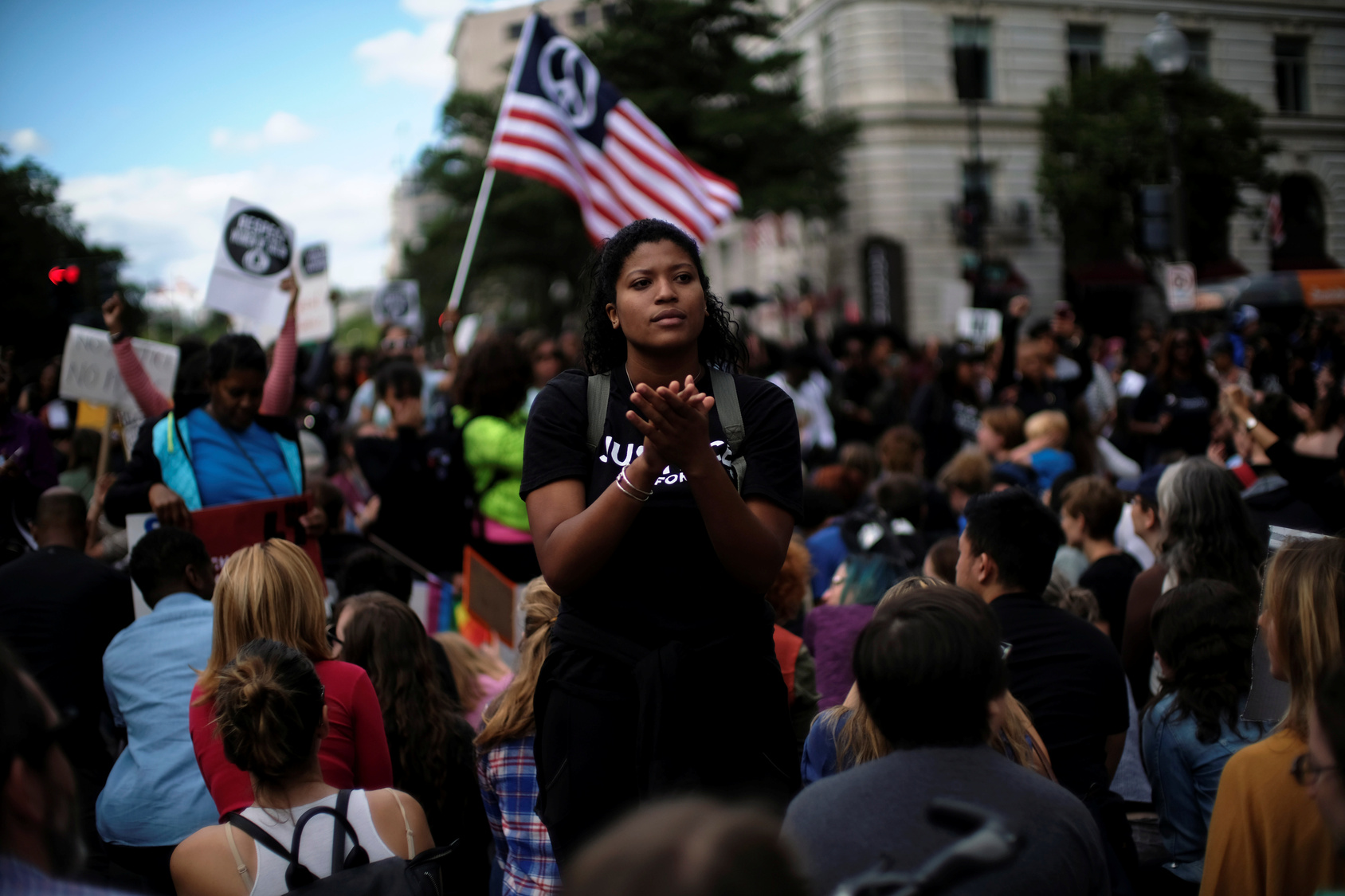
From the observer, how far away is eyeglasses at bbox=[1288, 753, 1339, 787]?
173cm

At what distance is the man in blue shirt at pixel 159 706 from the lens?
3701 mm

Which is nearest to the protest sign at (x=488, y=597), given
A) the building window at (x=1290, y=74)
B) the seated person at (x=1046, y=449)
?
the seated person at (x=1046, y=449)

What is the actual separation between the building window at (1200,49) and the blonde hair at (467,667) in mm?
35557

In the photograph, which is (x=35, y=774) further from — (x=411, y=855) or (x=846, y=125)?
(x=846, y=125)

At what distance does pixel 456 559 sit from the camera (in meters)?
6.80

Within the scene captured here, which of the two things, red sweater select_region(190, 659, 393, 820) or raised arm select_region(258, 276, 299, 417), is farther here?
raised arm select_region(258, 276, 299, 417)

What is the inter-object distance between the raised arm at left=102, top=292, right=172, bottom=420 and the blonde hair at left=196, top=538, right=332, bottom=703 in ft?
6.23

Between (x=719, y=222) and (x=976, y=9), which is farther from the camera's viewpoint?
(x=976, y=9)

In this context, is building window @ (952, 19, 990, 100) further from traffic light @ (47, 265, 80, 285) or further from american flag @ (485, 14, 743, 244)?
traffic light @ (47, 265, 80, 285)

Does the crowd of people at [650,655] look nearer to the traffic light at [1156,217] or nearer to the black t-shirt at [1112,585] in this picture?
the black t-shirt at [1112,585]

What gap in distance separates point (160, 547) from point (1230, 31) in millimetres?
37697

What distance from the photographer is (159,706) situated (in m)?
3.85

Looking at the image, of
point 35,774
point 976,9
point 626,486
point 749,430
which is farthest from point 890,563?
point 976,9

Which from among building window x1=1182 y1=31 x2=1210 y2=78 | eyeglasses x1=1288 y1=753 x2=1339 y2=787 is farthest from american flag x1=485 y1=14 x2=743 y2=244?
building window x1=1182 y1=31 x2=1210 y2=78
